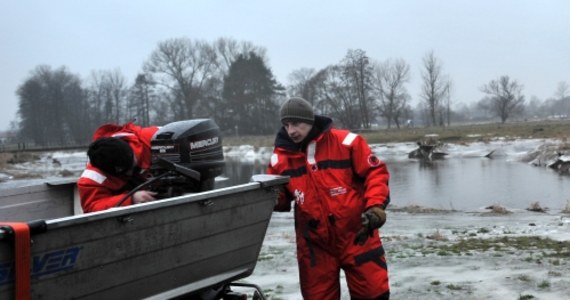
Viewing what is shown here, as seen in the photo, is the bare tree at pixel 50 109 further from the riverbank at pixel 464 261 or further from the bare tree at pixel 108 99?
the riverbank at pixel 464 261

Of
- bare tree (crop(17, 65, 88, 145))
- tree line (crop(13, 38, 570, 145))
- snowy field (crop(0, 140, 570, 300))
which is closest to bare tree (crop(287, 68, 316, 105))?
tree line (crop(13, 38, 570, 145))

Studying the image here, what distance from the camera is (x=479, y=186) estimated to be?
67.7 ft

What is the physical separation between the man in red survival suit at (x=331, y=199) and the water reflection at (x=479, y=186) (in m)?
8.25

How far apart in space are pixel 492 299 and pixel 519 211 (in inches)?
393

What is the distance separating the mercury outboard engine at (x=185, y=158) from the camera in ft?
11.5

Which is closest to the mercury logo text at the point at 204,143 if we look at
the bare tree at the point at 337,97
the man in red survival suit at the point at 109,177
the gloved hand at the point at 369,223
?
the man in red survival suit at the point at 109,177

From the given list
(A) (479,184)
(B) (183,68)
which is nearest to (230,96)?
(B) (183,68)

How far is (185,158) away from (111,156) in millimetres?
538

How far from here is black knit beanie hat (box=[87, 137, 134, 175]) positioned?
328 cm

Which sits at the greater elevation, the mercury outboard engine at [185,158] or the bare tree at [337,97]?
the bare tree at [337,97]

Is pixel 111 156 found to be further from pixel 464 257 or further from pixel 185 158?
pixel 464 257

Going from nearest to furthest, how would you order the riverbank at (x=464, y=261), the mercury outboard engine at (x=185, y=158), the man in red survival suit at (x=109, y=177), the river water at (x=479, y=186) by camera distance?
the man in red survival suit at (x=109, y=177) < the mercury outboard engine at (x=185, y=158) < the riverbank at (x=464, y=261) < the river water at (x=479, y=186)

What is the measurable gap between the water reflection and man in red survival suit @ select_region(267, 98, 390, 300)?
825 centimetres

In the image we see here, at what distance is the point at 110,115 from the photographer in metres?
87.1
